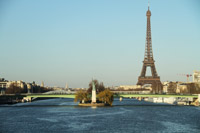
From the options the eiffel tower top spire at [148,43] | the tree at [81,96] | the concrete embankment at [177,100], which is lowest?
the concrete embankment at [177,100]

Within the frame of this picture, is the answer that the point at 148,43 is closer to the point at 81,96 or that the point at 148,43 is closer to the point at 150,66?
the point at 150,66


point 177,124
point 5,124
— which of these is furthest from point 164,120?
point 5,124

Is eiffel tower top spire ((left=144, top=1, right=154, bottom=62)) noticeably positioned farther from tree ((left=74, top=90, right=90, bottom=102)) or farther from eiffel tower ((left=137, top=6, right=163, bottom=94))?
tree ((left=74, top=90, right=90, bottom=102))

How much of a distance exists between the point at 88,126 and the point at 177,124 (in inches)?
450

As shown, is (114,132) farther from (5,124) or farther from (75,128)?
(5,124)

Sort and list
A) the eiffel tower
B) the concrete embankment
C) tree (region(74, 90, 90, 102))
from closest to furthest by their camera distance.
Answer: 1. tree (region(74, 90, 90, 102))
2. the concrete embankment
3. the eiffel tower

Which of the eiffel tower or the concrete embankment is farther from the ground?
the eiffel tower

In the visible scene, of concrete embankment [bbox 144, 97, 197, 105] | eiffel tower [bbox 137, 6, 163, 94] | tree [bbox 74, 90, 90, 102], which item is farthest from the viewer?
eiffel tower [bbox 137, 6, 163, 94]

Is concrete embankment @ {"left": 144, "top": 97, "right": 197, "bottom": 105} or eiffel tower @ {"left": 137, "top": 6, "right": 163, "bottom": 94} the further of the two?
eiffel tower @ {"left": 137, "top": 6, "right": 163, "bottom": 94}

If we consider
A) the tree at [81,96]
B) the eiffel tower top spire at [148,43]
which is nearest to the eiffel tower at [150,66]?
the eiffel tower top spire at [148,43]

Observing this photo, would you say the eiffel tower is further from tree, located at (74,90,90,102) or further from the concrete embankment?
tree, located at (74,90,90,102)

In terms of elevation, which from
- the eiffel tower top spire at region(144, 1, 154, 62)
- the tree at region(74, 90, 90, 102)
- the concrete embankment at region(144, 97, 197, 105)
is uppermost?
the eiffel tower top spire at region(144, 1, 154, 62)

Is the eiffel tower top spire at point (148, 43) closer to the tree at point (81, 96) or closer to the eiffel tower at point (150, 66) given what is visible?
the eiffel tower at point (150, 66)

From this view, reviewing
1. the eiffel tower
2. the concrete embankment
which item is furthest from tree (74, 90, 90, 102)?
the eiffel tower
